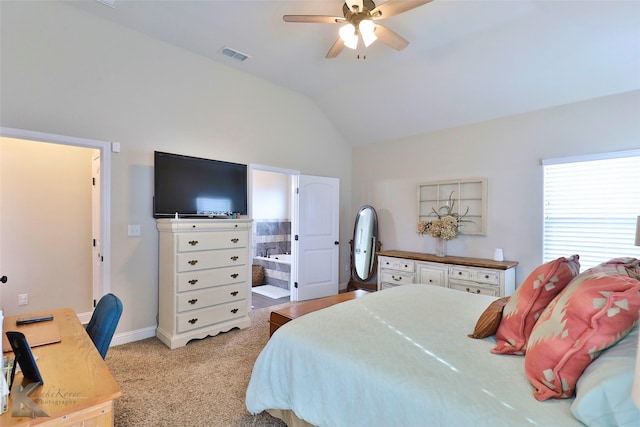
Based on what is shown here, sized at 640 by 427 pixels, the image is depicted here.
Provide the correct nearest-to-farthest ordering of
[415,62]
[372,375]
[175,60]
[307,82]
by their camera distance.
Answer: [372,375]
[175,60]
[415,62]
[307,82]

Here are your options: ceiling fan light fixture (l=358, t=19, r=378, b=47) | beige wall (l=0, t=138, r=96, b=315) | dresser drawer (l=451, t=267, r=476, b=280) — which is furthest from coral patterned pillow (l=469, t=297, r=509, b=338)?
beige wall (l=0, t=138, r=96, b=315)

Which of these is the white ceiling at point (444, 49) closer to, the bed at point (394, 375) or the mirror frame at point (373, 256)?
the mirror frame at point (373, 256)

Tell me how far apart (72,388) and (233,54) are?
361 cm

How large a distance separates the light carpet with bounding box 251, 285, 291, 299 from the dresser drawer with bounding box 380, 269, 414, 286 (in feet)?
5.37

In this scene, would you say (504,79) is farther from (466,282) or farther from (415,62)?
(466,282)

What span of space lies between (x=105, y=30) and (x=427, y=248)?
4.68 m

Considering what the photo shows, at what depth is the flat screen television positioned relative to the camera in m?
3.28

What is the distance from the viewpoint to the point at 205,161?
3564 mm

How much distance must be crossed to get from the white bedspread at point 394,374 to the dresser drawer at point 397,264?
2.20 metres

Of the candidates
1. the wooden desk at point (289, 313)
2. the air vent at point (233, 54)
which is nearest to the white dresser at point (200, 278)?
the wooden desk at point (289, 313)

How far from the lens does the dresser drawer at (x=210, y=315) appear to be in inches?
123

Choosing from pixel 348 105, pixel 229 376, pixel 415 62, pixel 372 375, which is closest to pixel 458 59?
pixel 415 62

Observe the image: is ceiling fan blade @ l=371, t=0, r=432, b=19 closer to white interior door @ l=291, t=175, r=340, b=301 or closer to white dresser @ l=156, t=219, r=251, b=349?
white dresser @ l=156, t=219, r=251, b=349

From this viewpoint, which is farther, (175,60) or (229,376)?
(175,60)
